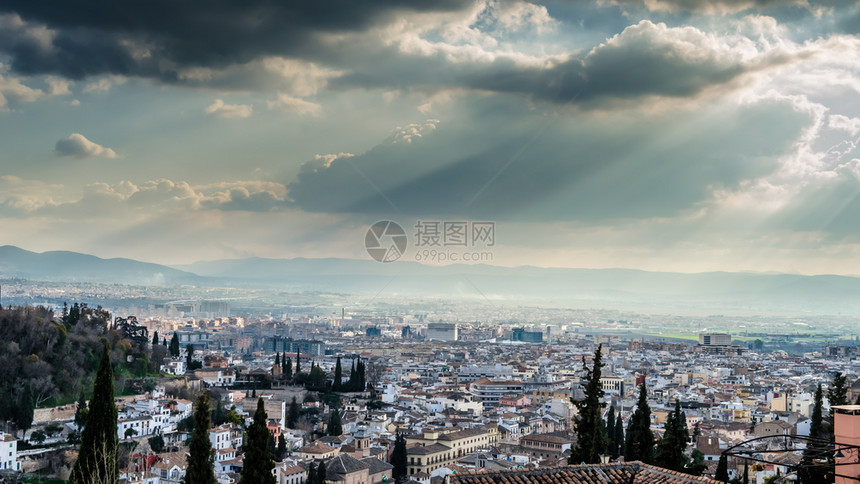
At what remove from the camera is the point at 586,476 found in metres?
5.21

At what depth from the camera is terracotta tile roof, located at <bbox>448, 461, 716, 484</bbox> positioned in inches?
202

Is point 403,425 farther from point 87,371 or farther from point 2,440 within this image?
point 2,440

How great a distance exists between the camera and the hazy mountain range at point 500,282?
336 feet

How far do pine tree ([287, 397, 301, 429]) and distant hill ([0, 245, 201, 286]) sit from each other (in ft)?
219

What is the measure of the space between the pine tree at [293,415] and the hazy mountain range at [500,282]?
7199cm

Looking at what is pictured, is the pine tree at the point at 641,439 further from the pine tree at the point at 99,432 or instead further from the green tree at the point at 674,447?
the pine tree at the point at 99,432

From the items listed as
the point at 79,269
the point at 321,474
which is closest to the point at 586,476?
the point at 321,474

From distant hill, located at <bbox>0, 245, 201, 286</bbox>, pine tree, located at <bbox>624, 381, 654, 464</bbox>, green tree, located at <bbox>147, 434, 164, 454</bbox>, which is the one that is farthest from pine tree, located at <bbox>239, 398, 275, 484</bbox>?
distant hill, located at <bbox>0, 245, 201, 286</bbox>

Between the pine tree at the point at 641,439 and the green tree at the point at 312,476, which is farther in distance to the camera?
the green tree at the point at 312,476

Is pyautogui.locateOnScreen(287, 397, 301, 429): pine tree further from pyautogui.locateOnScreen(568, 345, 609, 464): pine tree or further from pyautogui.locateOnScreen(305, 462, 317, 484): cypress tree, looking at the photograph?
pyautogui.locateOnScreen(568, 345, 609, 464): pine tree

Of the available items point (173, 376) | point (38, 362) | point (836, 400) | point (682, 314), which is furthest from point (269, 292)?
point (836, 400)

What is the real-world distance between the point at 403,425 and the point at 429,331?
52.2m

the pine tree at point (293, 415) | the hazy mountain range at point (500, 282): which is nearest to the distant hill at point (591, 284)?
the hazy mountain range at point (500, 282)

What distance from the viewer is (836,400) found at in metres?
13.1
